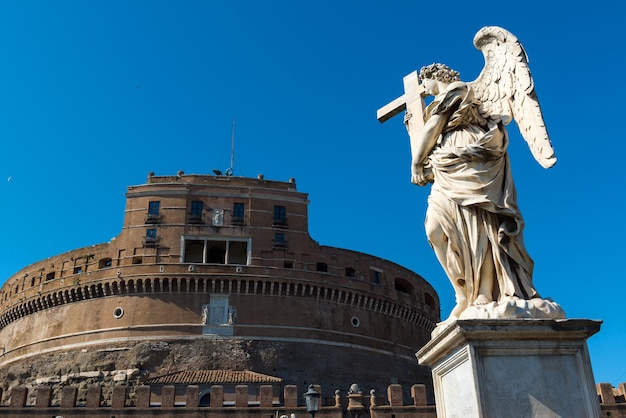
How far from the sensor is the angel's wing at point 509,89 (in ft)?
13.0

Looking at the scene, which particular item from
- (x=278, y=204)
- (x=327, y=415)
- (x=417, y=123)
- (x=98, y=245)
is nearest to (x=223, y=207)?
(x=278, y=204)

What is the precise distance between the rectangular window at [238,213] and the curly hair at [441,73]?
37105 mm

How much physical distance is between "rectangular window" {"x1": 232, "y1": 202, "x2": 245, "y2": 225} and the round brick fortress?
0.10 metres

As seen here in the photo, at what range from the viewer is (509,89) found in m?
4.31

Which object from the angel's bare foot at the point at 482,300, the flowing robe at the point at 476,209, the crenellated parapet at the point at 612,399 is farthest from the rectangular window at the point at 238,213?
the angel's bare foot at the point at 482,300

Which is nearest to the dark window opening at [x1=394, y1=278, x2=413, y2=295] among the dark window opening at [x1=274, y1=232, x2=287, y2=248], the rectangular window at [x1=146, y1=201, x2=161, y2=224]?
the dark window opening at [x1=274, y1=232, x2=287, y2=248]

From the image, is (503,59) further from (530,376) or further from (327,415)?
(327,415)

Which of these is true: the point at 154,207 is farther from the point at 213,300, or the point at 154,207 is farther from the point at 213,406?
the point at 213,406

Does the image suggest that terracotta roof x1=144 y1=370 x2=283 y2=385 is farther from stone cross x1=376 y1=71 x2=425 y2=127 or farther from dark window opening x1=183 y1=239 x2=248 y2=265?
stone cross x1=376 y1=71 x2=425 y2=127

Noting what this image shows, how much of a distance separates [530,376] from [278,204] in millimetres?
39422

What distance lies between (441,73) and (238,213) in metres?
37.6

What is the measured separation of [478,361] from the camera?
3469 mm

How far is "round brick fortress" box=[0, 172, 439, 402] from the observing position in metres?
38.4

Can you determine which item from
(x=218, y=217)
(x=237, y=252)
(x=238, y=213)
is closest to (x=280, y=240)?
(x=237, y=252)
